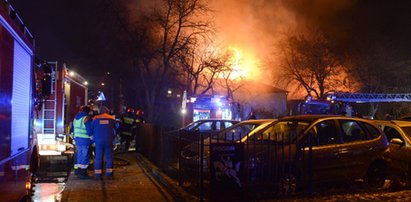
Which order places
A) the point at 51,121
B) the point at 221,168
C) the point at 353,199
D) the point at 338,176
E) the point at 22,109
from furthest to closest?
the point at 51,121 < the point at 338,176 < the point at 353,199 < the point at 221,168 < the point at 22,109

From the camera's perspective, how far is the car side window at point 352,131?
8445 mm

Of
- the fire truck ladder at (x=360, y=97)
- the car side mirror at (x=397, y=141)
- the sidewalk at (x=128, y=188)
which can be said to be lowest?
the sidewalk at (x=128, y=188)

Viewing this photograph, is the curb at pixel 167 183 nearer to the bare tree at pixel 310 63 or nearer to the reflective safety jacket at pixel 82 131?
the reflective safety jacket at pixel 82 131

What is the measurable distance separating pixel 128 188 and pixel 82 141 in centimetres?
188

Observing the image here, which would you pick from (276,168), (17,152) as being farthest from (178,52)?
(17,152)

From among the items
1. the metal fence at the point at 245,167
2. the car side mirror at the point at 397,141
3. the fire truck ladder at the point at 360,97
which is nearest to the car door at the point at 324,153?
the metal fence at the point at 245,167

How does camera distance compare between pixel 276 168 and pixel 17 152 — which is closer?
pixel 17 152

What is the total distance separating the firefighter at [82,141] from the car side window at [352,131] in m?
5.12

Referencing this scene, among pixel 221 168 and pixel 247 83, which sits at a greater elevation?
pixel 247 83

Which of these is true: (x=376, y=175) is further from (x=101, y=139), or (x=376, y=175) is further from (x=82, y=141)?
(x=82, y=141)

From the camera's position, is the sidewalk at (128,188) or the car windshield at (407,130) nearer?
the sidewalk at (128,188)

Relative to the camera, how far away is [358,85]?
3409cm

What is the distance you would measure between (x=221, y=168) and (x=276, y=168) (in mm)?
1277

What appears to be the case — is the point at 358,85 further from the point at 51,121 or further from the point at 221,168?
the point at 221,168
